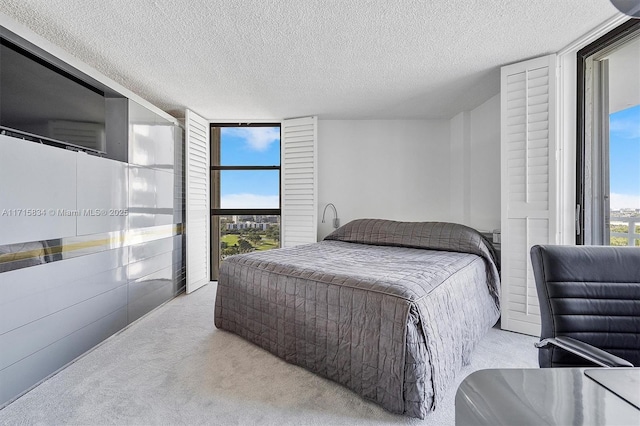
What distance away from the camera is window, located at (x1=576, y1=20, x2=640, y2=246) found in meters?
1.93

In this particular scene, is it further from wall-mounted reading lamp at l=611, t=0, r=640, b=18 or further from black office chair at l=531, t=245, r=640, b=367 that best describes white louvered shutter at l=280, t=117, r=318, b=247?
wall-mounted reading lamp at l=611, t=0, r=640, b=18

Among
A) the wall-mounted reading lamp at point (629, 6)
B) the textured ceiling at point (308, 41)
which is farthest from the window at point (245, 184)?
the wall-mounted reading lamp at point (629, 6)

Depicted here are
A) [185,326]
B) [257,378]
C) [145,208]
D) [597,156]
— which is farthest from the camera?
[145,208]

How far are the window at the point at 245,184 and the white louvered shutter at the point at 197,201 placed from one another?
21cm

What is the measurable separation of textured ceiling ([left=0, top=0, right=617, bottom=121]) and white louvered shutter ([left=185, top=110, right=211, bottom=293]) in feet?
2.31

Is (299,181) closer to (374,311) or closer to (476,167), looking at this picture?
(476,167)

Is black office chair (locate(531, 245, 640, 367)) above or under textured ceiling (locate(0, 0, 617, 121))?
under

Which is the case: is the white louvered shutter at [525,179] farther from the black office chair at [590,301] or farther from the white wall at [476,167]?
the black office chair at [590,301]

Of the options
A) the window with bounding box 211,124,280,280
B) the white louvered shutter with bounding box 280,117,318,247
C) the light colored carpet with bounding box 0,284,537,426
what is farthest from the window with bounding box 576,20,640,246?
the window with bounding box 211,124,280,280

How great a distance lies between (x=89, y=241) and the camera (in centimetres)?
227

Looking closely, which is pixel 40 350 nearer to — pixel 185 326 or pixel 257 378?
pixel 185 326

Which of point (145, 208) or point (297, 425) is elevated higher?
point (145, 208)

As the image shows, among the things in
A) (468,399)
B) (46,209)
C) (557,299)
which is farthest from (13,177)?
(557,299)

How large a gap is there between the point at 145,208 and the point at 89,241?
786 millimetres
